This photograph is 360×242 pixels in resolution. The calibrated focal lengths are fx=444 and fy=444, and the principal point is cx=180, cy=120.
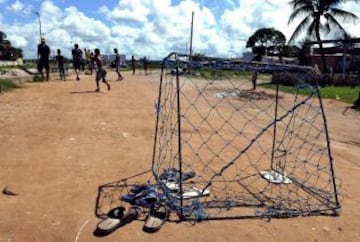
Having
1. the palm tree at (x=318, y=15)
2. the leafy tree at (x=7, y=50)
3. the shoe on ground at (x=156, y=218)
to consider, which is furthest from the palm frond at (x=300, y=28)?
the leafy tree at (x=7, y=50)

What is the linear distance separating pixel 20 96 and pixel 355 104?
10452mm

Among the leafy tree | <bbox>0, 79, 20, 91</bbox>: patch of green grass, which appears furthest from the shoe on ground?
the leafy tree

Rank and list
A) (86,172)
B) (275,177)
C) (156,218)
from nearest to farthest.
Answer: (156,218) → (86,172) → (275,177)

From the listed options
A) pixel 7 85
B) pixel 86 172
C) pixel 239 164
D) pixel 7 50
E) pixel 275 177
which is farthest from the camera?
pixel 7 50

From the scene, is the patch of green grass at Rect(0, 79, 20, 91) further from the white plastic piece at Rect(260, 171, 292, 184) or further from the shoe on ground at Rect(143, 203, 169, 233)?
the shoe on ground at Rect(143, 203, 169, 233)

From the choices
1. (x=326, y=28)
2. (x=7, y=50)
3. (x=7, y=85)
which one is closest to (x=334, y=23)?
(x=326, y=28)

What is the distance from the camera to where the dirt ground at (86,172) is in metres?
4.16

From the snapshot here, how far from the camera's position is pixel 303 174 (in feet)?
20.4

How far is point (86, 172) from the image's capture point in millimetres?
5730

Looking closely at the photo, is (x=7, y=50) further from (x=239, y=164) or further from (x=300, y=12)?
(x=239, y=164)

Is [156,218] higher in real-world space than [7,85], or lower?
lower

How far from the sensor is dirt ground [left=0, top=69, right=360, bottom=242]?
4164mm

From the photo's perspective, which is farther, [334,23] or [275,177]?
[334,23]

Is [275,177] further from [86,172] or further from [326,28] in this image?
[326,28]
